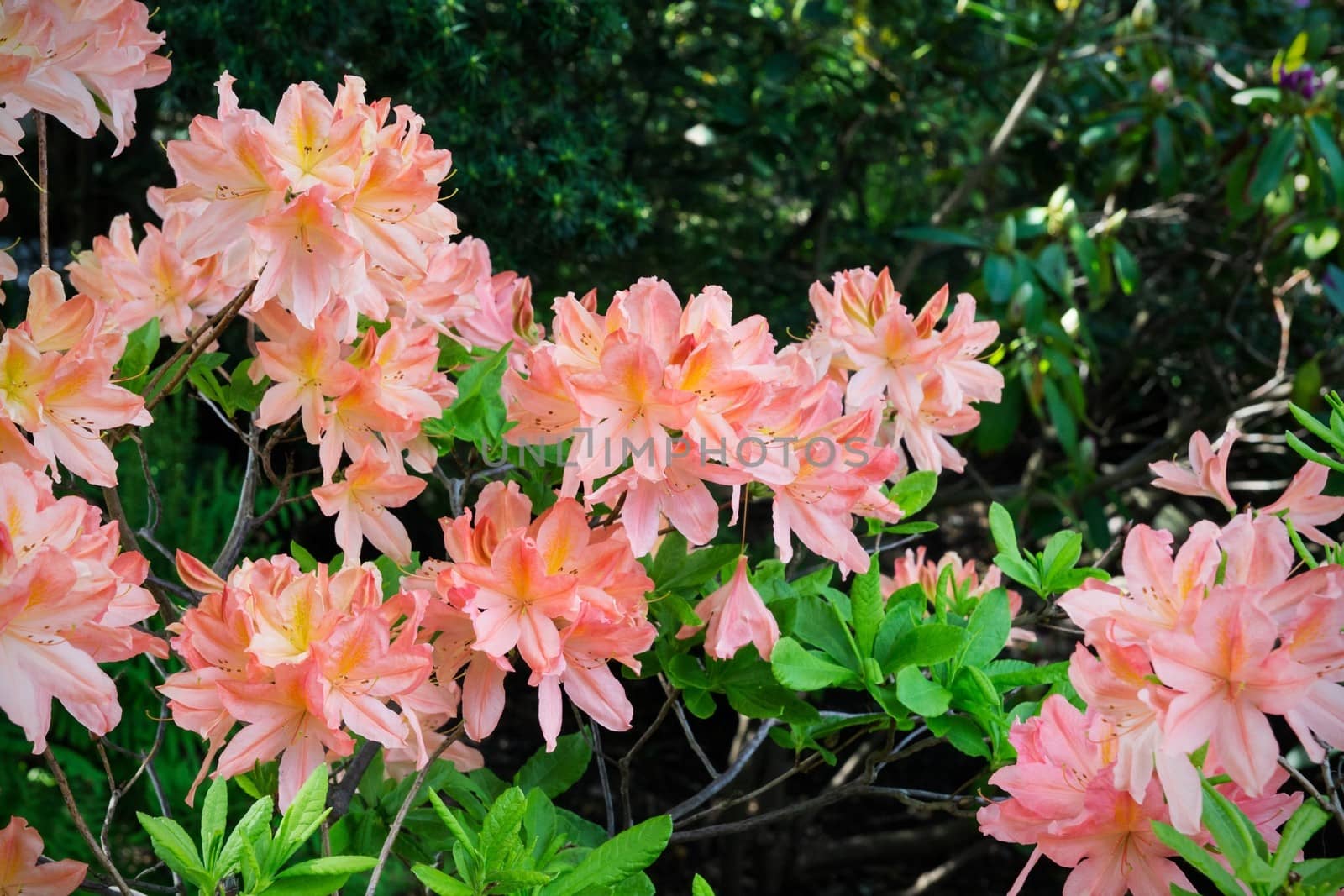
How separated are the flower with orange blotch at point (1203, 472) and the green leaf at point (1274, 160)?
5.36 ft

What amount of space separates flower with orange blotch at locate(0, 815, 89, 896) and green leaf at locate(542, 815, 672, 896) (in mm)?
389

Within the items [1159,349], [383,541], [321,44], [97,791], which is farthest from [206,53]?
[1159,349]

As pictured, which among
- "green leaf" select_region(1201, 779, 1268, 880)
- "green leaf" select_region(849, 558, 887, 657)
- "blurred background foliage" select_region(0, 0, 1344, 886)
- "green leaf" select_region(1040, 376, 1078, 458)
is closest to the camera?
"green leaf" select_region(1201, 779, 1268, 880)

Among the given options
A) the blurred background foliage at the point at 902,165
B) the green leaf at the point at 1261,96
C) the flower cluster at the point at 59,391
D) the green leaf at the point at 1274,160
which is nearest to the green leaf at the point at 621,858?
the flower cluster at the point at 59,391

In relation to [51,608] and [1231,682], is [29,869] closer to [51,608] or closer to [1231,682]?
[51,608]

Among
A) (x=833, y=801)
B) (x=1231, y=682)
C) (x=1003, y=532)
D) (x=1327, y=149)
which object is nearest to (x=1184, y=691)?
(x=1231, y=682)

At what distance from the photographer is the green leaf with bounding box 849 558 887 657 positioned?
96 centimetres

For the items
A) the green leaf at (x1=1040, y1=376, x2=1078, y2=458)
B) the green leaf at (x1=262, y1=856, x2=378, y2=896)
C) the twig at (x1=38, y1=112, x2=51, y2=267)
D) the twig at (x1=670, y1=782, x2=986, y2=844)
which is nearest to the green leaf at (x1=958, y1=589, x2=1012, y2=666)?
the twig at (x1=670, y1=782, x2=986, y2=844)

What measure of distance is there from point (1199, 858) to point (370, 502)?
661mm

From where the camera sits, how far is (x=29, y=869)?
88cm

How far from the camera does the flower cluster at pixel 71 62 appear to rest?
3.08 ft

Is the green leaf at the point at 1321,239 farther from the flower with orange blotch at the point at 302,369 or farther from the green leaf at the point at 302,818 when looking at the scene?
the green leaf at the point at 302,818

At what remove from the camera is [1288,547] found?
0.71 metres

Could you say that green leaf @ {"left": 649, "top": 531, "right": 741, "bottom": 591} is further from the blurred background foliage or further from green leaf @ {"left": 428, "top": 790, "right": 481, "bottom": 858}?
the blurred background foliage
